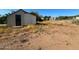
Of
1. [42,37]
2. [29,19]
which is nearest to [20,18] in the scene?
[29,19]

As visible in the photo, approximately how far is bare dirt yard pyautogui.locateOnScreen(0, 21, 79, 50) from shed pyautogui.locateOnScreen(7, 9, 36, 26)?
5cm

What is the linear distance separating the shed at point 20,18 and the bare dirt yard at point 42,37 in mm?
48

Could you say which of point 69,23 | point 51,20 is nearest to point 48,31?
point 51,20

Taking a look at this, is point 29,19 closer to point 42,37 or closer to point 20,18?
point 20,18

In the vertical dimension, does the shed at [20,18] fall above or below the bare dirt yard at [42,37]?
above

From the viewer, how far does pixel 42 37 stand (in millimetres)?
1153

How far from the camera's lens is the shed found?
45.2 inches

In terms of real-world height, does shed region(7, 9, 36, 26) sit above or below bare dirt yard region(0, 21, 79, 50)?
above

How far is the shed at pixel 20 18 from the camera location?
45.2 inches
